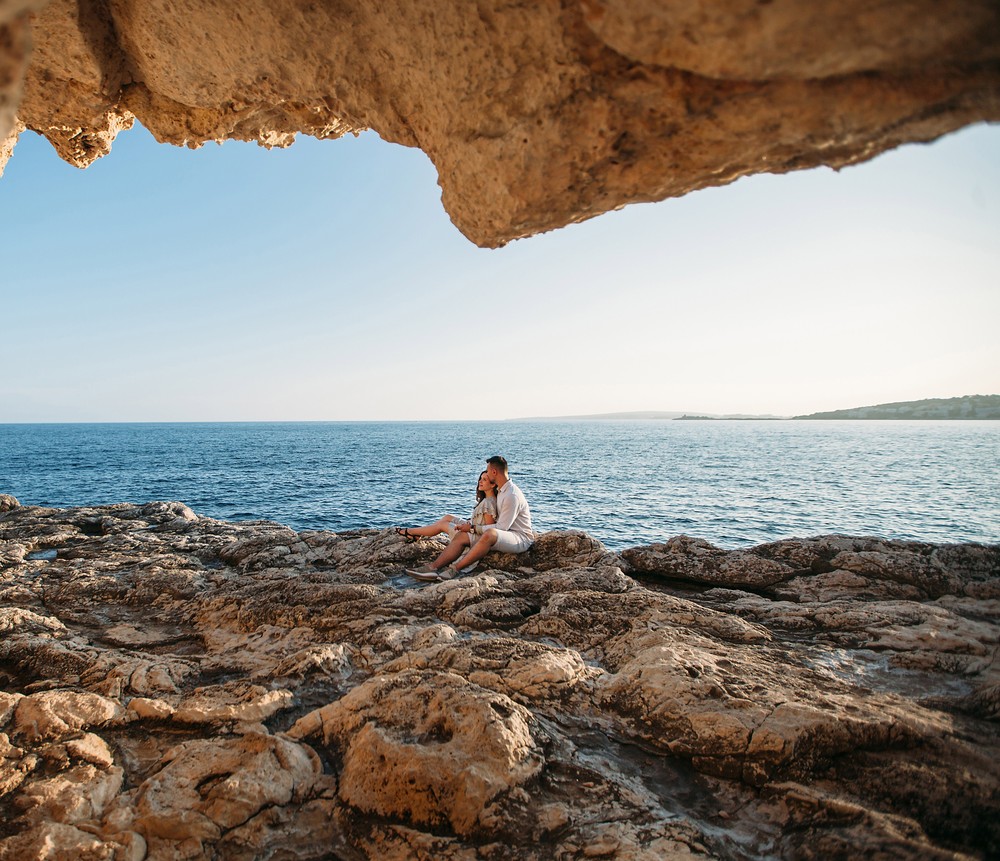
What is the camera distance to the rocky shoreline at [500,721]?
9.87 feet

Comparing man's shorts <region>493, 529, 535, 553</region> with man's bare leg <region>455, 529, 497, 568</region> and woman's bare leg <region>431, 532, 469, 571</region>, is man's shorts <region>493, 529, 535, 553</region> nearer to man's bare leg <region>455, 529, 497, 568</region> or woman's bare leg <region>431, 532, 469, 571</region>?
man's bare leg <region>455, 529, 497, 568</region>

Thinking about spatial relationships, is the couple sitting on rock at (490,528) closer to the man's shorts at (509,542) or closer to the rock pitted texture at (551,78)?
the man's shorts at (509,542)

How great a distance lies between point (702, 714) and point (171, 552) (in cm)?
998

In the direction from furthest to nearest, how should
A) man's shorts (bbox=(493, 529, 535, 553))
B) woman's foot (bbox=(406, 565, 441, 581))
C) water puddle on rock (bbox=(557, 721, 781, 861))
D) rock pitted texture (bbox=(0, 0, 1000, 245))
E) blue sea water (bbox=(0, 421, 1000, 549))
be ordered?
1. blue sea water (bbox=(0, 421, 1000, 549))
2. man's shorts (bbox=(493, 529, 535, 553))
3. woman's foot (bbox=(406, 565, 441, 581))
4. water puddle on rock (bbox=(557, 721, 781, 861))
5. rock pitted texture (bbox=(0, 0, 1000, 245))

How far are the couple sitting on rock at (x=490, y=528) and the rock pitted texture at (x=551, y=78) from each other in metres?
4.66

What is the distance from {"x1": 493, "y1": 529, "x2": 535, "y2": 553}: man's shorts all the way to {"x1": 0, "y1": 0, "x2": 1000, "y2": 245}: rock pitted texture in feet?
16.4

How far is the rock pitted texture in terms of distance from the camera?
2.39 meters

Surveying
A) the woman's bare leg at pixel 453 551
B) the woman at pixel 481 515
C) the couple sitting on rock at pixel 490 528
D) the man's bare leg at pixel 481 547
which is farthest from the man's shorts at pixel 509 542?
the woman's bare leg at pixel 453 551

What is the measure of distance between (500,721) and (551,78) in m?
4.47

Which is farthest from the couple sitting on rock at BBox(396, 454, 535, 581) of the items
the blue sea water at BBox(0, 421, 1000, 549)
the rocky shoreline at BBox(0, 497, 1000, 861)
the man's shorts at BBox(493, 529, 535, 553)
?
the blue sea water at BBox(0, 421, 1000, 549)

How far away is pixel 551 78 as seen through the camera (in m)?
3.54

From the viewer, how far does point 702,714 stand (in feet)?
12.5

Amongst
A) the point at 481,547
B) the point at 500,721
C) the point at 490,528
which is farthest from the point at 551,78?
the point at 481,547

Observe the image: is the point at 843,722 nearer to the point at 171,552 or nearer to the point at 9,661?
the point at 9,661
